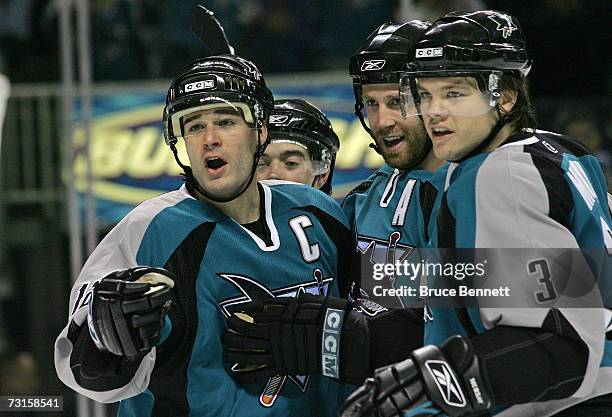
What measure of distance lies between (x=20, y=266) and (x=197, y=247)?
2.38 m

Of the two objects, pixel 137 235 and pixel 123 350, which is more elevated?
pixel 137 235

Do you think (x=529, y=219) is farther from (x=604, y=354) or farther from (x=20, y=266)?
(x=20, y=266)

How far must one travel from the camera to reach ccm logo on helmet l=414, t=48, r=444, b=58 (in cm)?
184

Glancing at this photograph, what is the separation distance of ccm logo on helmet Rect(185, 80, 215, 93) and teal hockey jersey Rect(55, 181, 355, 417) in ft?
0.72

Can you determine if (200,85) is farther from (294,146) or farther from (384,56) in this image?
(294,146)

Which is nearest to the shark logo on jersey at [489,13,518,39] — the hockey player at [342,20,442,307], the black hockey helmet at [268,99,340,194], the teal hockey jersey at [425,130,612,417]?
the teal hockey jersey at [425,130,612,417]

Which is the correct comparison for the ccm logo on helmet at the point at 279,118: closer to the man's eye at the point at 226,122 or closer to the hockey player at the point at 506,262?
the man's eye at the point at 226,122

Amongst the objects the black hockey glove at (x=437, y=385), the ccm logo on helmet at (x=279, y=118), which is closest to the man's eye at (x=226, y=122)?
the ccm logo on helmet at (x=279, y=118)

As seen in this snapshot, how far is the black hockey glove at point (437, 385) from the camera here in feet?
5.24

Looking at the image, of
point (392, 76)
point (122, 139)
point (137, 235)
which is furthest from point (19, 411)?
point (122, 139)

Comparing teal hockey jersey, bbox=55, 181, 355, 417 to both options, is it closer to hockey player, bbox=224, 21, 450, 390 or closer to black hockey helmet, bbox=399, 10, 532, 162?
hockey player, bbox=224, 21, 450, 390

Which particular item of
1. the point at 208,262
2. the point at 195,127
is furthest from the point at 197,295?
the point at 195,127

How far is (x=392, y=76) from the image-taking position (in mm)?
2354

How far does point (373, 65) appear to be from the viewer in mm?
2377
